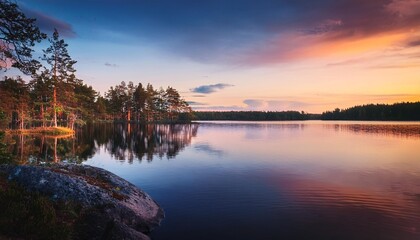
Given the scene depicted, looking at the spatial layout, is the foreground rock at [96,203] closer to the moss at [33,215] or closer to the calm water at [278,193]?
the moss at [33,215]

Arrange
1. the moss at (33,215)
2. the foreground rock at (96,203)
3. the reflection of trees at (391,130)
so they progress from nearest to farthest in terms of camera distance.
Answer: the moss at (33,215)
the foreground rock at (96,203)
the reflection of trees at (391,130)

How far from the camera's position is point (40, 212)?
9.11 metres

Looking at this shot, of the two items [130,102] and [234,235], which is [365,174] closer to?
[234,235]

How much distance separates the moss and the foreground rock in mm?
429

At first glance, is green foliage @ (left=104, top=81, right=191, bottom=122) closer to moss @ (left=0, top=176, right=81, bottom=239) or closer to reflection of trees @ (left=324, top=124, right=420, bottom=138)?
reflection of trees @ (left=324, top=124, right=420, bottom=138)

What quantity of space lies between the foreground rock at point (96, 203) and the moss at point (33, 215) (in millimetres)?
429

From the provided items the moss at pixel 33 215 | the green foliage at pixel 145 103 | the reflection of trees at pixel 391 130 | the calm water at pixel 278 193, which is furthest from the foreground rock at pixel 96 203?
the green foliage at pixel 145 103

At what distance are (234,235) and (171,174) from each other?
12.5m

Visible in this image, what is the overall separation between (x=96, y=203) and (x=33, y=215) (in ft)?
9.09

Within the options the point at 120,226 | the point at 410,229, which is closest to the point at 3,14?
the point at 120,226

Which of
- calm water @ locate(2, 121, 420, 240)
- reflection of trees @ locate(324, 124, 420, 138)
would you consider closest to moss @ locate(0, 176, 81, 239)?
calm water @ locate(2, 121, 420, 240)

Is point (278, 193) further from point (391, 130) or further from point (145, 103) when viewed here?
point (145, 103)

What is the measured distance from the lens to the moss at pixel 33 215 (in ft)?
26.7

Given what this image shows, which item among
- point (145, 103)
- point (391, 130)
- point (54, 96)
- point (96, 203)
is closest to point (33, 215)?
point (96, 203)
